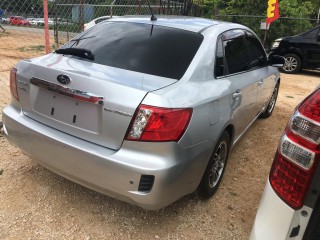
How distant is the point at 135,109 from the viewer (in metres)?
2.21

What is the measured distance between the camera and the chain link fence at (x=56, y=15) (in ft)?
28.5

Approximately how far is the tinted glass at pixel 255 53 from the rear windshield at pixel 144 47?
1.25 metres

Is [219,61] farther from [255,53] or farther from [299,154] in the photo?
[299,154]

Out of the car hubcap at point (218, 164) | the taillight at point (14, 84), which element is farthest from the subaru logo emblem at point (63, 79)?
the car hubcap at point (218, 164)

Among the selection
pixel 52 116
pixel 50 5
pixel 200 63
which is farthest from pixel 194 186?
pixel 50 5

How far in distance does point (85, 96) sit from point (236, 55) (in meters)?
1.82

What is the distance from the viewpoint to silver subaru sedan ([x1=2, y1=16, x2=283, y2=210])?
7.41ft

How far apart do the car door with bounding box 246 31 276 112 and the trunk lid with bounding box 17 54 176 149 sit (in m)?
1.83

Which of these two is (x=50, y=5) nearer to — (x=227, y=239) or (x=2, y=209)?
(x=2, y=209)

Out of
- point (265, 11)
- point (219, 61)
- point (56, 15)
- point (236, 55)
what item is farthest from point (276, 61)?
point (265, 11)

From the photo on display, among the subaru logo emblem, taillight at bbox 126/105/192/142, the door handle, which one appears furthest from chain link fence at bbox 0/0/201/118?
taillight at bbox 126/105/192/142

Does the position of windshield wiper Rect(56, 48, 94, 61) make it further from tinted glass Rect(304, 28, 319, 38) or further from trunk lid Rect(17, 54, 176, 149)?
tinted glass Rect(304, 28, 319, 38)

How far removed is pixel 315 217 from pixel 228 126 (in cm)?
171

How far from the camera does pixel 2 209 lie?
9.14 feet
